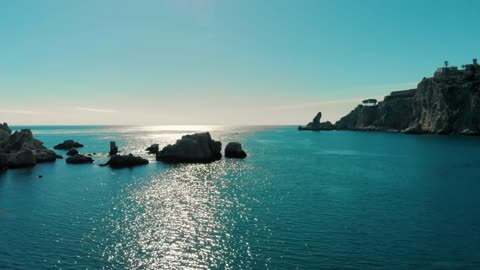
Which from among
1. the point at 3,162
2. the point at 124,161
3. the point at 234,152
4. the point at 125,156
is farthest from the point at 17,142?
the point at 234,152

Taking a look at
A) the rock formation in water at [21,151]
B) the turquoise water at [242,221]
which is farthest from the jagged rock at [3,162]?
the turquoise water at [242,221]

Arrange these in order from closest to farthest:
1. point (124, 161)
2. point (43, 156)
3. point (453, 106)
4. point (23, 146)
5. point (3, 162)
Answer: point (3, 162) → point (124, 161) → point (43, 156) → point (23, 146) → point (453, 106)

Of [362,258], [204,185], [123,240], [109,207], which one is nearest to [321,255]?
[362,258]

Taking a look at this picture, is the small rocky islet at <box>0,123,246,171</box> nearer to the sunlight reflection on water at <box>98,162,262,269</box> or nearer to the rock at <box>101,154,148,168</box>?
the rock at <box>101,154,148,168</box>

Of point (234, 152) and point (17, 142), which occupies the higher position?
point (17, 142)

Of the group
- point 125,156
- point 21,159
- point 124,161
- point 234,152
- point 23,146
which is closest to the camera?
point 21,159

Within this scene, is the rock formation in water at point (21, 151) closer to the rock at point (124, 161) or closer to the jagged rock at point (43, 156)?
the jagged rock at point (43, 156)

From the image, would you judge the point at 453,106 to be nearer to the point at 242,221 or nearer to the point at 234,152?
the point at 234,152

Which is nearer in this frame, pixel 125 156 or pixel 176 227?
pixel 176 227
